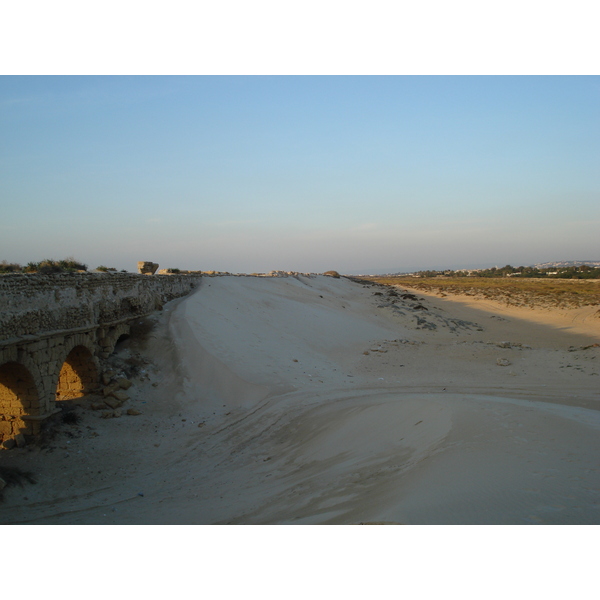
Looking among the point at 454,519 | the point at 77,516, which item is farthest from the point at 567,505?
the point at 77,516

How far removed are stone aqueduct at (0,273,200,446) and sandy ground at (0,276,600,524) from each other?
671mm

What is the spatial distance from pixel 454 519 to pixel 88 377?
31.1ft

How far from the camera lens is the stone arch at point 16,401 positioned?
8422 mm

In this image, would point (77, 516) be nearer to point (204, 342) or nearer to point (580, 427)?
point (204, 342)

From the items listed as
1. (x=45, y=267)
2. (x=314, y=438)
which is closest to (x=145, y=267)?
(x=45, y=267)

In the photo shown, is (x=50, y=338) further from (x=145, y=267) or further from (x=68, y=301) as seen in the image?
(x=145, y=267)

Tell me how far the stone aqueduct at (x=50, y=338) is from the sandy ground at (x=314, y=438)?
671mm

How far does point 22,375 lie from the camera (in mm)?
8391

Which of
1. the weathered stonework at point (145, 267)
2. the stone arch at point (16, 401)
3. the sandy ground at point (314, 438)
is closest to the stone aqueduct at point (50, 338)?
the stone arch at point (16, 401)

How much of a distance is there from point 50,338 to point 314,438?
6039 mm

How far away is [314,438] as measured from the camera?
844cm

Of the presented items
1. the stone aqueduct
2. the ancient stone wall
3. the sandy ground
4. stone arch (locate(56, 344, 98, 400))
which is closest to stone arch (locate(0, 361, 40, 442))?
the stone aqueduct

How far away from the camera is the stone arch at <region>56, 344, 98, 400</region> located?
10398 mm

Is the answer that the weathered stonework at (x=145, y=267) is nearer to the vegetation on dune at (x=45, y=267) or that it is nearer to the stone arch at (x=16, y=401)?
the vegetation on dune at (x=45, y=267)
